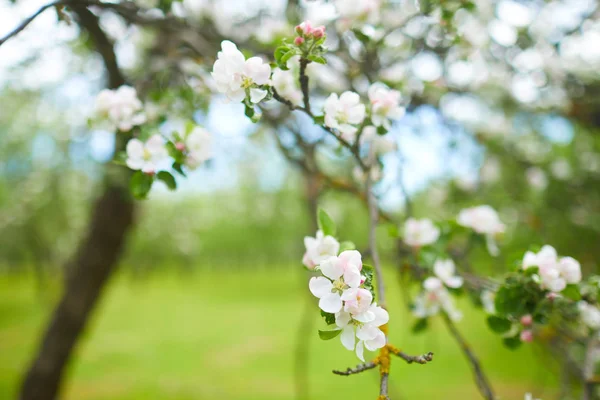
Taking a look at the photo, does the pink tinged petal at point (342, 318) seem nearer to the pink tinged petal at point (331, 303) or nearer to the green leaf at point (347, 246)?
the pink tinged petal at point (331, 303)

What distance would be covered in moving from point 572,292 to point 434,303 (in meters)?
0.41

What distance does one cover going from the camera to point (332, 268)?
0.80 m

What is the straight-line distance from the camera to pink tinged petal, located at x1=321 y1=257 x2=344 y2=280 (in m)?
0.80

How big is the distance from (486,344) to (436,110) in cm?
673

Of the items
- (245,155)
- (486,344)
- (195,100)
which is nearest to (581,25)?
(195,100)

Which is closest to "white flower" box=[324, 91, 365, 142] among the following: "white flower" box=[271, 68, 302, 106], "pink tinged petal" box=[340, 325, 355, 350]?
"white flower" box=[271, 68, 302, 106]

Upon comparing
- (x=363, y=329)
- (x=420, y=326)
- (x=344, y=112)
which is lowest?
(x=420, y=326)

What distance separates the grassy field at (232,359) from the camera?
5786mm

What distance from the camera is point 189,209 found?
18578 mm

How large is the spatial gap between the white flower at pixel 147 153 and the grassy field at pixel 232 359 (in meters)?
1.99

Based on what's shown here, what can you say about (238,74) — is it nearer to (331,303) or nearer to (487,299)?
(331,303)

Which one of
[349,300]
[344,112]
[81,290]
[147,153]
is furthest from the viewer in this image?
[81,290]

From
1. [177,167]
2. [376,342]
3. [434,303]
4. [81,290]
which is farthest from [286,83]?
[81,290]

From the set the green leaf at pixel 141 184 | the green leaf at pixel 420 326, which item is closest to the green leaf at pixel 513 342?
the green leaf at pixel 420 326
